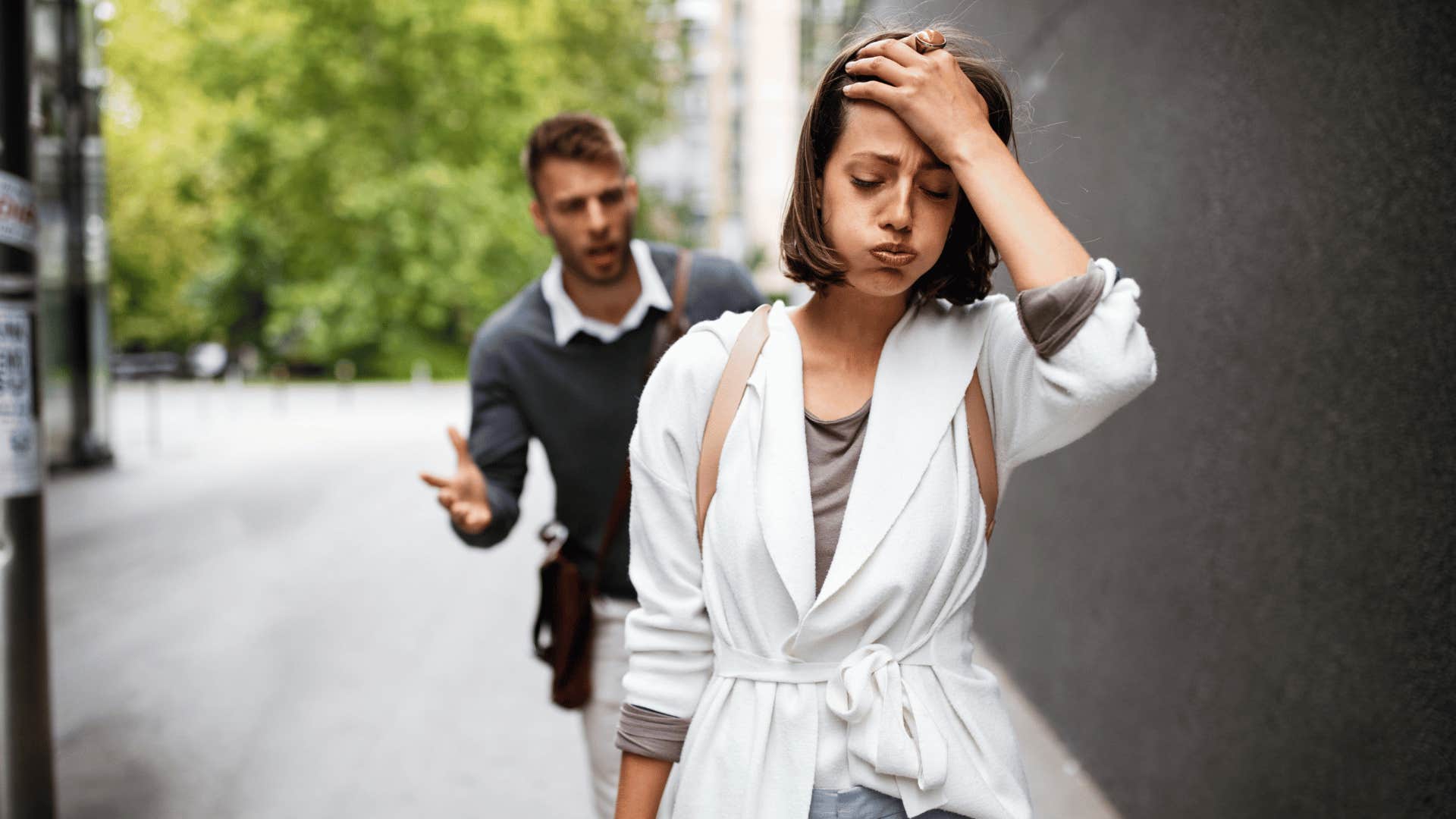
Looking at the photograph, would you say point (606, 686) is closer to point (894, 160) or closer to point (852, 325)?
point (852, 325)

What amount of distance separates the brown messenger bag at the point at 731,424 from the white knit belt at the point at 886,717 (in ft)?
0.77

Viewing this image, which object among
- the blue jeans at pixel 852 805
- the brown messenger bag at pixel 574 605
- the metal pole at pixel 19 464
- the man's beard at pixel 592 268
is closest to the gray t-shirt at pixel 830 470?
the blue jeans at pixel 852 805

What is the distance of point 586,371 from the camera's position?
3.31 meters

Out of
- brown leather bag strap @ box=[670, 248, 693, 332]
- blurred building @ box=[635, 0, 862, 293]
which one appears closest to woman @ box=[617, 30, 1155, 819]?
brown leather bag strap @ box=[670, 248, 693, 332]

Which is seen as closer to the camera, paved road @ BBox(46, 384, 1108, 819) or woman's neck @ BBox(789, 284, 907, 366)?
woman's neck @ BBox(789, 284, 907, 366)

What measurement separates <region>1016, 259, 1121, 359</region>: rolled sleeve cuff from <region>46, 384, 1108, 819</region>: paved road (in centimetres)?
349

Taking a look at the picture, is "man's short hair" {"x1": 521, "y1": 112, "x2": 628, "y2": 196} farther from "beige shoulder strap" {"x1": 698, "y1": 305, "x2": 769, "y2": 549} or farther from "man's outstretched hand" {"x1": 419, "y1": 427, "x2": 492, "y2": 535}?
"beige shoulder strap" {"x1": 698, "y1": 305, "x2": 769, "y2": 549}

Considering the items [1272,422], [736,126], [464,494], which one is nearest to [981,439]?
[464,494]

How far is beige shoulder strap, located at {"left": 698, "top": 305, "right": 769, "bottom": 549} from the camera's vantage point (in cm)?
178

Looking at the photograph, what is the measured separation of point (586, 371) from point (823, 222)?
1608 millimetres

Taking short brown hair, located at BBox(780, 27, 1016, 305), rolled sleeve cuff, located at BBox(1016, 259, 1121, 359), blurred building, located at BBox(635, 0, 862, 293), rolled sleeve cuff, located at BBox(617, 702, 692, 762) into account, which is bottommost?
rolled sleeve cuff, located at BBox(617, 702, 692, 762)

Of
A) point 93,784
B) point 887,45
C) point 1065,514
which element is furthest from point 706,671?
point 93,784

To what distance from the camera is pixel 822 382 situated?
1838 mm

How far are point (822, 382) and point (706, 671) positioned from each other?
0.44 metres
